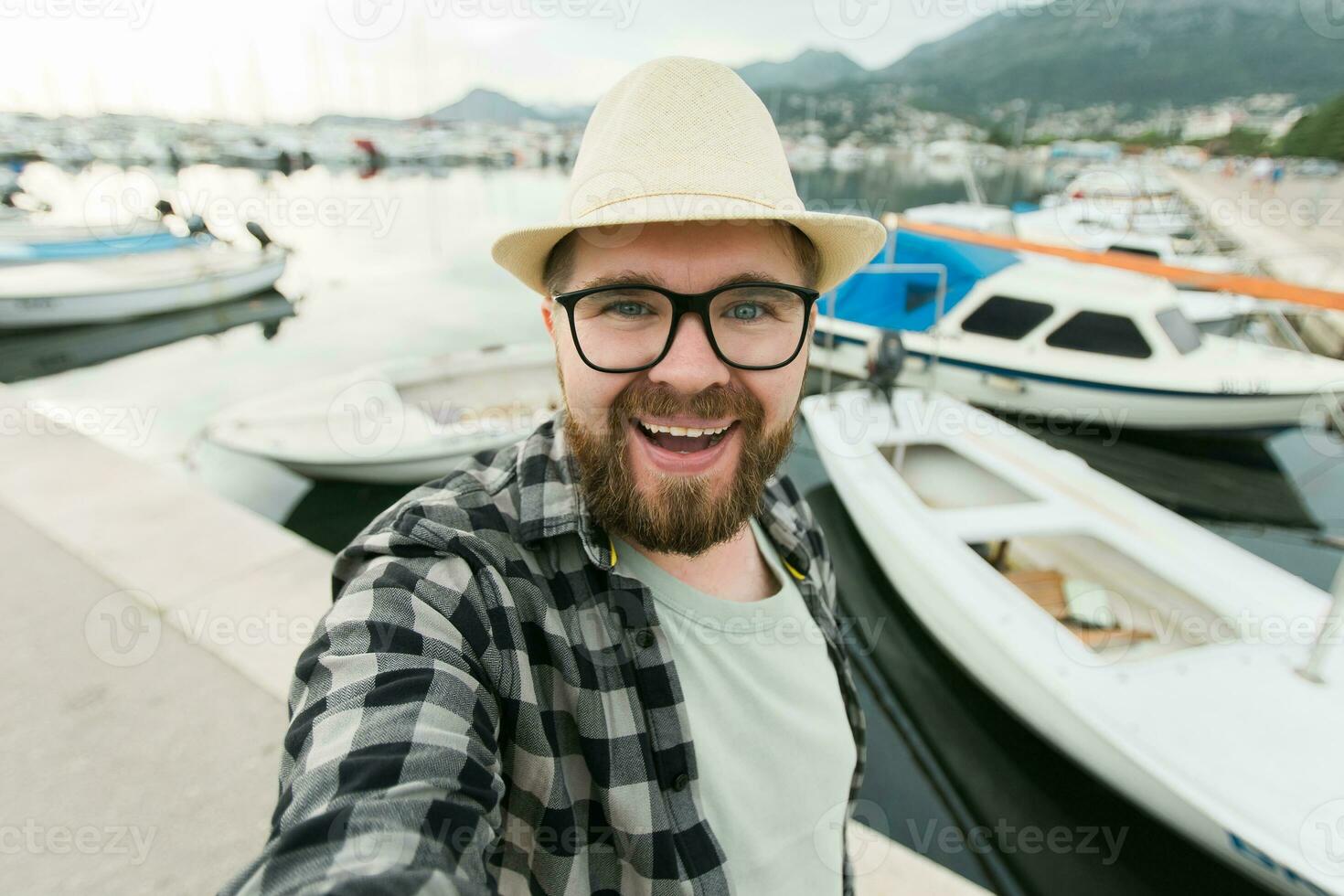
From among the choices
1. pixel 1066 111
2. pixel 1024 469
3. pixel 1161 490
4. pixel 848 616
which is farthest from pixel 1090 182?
pixel 1066 111

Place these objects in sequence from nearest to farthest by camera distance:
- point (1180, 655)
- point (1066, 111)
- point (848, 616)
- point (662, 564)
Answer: point (662, 564)
point (1180, 655)
point (848, 616)
point (1066, 111)

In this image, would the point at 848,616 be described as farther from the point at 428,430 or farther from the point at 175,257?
the point at 175,257

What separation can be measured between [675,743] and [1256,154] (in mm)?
56665

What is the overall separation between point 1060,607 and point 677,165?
4789 mm

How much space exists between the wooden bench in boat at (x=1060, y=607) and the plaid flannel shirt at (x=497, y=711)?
154 inches

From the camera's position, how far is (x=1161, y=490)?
7.49 m

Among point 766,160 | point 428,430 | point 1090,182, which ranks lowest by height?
point 428,430

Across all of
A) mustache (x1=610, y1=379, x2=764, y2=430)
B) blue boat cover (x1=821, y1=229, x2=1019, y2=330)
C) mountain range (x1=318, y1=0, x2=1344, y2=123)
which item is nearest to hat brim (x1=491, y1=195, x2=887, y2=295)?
mustache (x1=610, y1=379, x2=764, y2=430)

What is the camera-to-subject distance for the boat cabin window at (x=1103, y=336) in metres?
7.92

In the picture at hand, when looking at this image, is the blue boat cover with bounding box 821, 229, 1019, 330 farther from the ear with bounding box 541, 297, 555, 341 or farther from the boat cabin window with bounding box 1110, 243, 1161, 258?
the ear with bounding box 541, 297, 555, 341

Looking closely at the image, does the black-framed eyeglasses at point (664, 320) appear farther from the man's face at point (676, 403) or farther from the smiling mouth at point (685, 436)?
the smiling mouth at point (685, 436)

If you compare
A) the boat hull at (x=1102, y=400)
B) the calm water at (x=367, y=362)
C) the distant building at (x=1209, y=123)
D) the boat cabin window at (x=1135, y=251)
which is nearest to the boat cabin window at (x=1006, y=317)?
the boat hull at (x=1102, y=400)

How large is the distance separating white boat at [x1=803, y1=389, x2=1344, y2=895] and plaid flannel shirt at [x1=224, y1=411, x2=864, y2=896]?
9.80 ft

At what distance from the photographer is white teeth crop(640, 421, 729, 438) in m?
1.15
